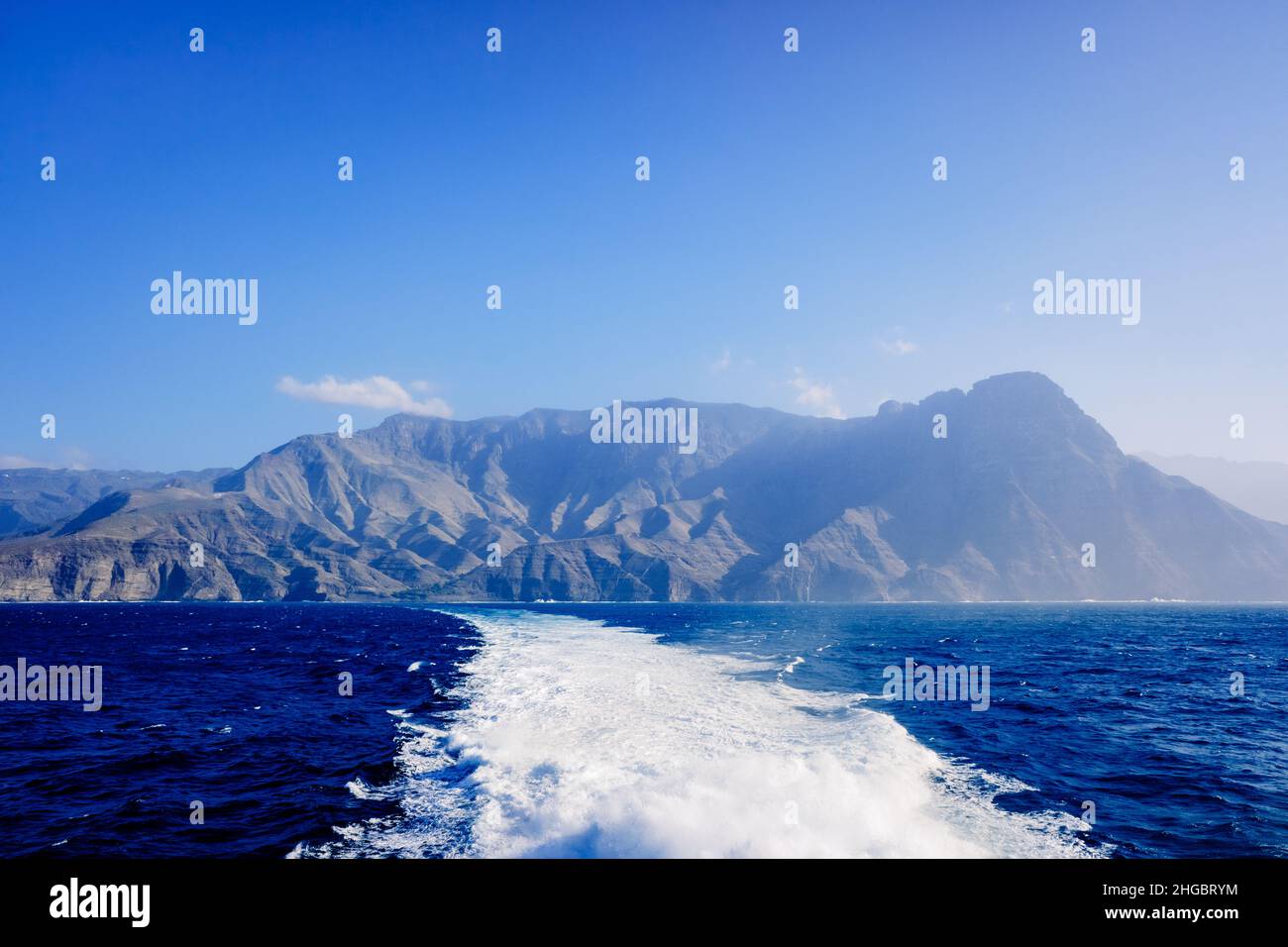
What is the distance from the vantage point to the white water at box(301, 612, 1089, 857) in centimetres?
1825

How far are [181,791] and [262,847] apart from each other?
849cm

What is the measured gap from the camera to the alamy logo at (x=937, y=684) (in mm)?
44328

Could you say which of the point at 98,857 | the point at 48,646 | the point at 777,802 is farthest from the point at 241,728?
the point at 48,646


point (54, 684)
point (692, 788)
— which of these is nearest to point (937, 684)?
point (692, 788)

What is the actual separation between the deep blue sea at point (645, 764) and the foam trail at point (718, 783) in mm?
110

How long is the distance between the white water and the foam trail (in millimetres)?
66

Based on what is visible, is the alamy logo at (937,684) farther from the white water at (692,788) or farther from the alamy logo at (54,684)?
the alamy logo at (54,684)
